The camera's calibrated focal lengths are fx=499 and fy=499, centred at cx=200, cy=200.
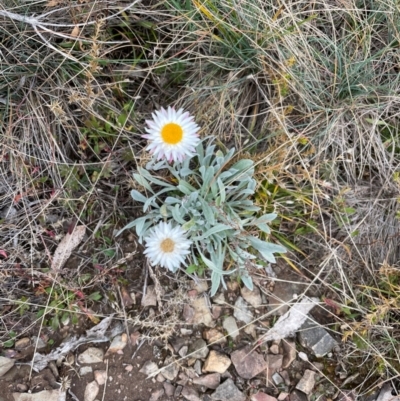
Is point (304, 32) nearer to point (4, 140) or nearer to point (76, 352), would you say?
point (4, 140)

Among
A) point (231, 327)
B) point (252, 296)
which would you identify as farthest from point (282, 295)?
point (231, 327)

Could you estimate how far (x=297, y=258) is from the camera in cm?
195

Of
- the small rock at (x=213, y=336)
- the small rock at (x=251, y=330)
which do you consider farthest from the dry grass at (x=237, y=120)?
the small rock at (x=213, y=336)

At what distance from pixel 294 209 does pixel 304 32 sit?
691mm

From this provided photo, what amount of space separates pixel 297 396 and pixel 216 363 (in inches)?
12.7

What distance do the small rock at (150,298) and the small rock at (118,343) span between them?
13 centimetres

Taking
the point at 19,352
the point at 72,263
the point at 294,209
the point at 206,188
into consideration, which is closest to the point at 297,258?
the point at 294,209

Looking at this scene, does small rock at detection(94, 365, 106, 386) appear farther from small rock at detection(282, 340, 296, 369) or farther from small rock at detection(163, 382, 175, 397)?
small rock at detection(282, 340, 296, 369)

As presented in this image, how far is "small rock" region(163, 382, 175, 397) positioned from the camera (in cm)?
175

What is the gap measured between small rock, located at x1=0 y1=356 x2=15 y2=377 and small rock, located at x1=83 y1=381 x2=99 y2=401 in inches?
10.8

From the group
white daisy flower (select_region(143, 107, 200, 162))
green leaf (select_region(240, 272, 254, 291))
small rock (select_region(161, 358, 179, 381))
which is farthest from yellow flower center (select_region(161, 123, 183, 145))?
small rock (select_region(161, 358, 179, 381))

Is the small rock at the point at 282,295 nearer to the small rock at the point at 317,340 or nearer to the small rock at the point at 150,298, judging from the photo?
the small rock at the point at 317,340

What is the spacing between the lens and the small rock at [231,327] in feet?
6.04

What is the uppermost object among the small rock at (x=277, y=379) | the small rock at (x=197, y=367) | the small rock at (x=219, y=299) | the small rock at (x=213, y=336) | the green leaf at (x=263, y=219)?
the green leaf at (x=263, y=219)
